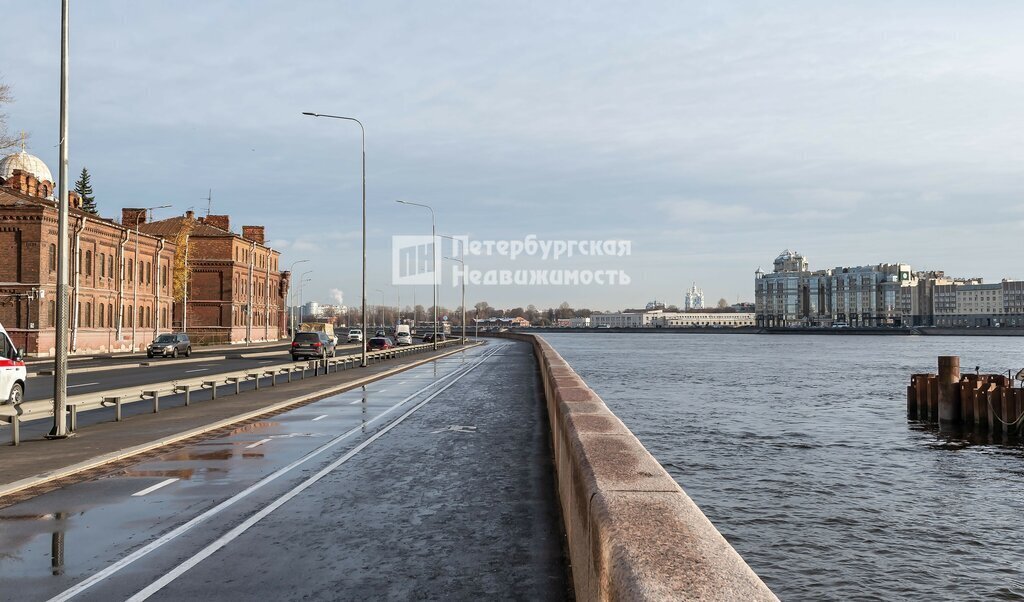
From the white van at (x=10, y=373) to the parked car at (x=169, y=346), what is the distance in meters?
34.5

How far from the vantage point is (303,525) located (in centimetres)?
861

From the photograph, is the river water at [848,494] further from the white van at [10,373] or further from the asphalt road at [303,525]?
the white van at [10,373]

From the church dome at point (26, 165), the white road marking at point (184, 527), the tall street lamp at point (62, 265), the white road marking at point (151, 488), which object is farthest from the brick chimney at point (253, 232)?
the white road marking at point (151, 488)

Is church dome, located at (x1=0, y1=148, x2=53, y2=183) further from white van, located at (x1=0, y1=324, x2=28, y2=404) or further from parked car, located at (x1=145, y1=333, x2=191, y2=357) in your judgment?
white van, located at (x1=0, y1=324, x2=28, y2=404)

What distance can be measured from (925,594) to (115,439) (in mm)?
13264

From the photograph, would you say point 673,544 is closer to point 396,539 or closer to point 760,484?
point 396,539

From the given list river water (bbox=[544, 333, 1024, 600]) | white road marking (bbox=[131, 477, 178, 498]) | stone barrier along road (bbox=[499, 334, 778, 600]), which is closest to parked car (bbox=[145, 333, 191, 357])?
river water (bbox=[544, 333, 1024, 600])

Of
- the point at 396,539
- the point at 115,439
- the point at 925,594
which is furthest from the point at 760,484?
the point at 115,439

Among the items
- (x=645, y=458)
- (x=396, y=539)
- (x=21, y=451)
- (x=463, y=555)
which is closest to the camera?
(x=645, y=458)

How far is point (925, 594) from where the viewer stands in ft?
33.9

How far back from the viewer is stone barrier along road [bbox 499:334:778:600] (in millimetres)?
3609

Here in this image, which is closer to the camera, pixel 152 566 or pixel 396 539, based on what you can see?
pixel 152 566

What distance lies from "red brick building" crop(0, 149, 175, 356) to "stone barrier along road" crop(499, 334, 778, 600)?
56750 mm

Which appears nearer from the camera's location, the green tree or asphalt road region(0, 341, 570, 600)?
asphalt road region(0, 341, 570, 600)
